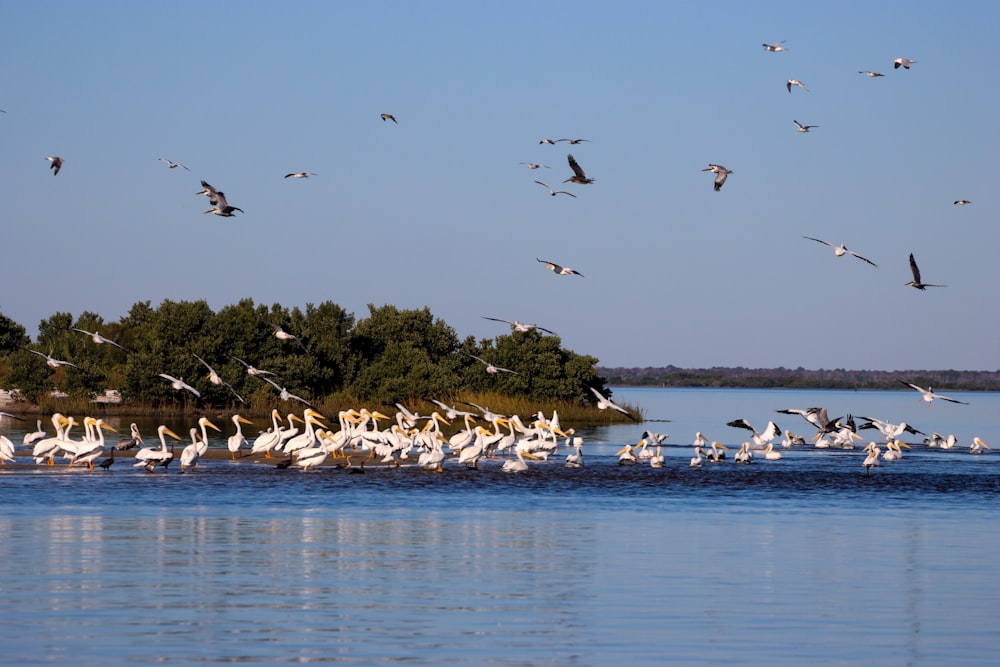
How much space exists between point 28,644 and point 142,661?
130 cm

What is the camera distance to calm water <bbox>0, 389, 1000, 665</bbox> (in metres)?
14.1

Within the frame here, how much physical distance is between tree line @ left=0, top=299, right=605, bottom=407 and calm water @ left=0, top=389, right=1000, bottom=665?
109ft

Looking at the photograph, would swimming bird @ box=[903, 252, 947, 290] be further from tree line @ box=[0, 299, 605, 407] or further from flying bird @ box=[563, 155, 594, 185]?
tree line @ box=[0, 299, 605, 407]

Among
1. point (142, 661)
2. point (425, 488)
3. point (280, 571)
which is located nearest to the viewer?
point (142, 661)

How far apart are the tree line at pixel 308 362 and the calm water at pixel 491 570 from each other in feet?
109

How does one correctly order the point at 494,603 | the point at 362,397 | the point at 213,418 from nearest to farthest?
1. the point at 494,603
2. the point at 213,418
3. the point at 362,397

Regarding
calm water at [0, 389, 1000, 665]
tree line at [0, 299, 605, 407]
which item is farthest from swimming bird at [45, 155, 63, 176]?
tree line at [0, 299, 605, 407]

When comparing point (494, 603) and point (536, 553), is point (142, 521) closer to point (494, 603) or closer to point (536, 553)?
point (536, 553)

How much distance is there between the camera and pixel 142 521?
23.6 metres

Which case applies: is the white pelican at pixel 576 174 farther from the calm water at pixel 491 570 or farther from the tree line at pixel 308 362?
the tree line at pixel 308 362

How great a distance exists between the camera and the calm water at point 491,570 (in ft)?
46.2

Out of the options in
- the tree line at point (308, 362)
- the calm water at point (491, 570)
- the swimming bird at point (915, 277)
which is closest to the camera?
the calm water at point (491, 570)

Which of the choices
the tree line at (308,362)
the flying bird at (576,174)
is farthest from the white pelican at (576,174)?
the tree line at (308,362)

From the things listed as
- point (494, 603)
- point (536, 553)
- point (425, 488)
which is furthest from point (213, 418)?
point (494, 603)
